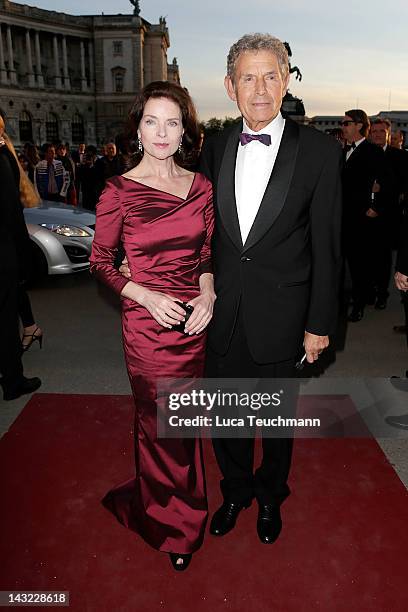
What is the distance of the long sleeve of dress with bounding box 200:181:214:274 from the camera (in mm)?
2178

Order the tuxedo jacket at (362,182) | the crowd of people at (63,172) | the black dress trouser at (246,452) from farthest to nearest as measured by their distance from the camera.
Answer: the crowd of people at (63,172) < the tuxedo jacket at (362,182) < the black dress trouser at (246,452)

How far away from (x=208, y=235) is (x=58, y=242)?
478cm

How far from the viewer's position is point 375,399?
12.8 feet

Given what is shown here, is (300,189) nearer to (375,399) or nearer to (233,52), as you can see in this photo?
(233,52)

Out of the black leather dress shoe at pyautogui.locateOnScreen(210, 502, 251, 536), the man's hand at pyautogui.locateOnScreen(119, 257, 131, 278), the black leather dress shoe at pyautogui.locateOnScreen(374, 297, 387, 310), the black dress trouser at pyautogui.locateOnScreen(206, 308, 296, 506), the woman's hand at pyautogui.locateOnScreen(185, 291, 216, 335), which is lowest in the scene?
the black leather dress shoe at pyautogui.locateOnScreen(374, 297, 387, 310)

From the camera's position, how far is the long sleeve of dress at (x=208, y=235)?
2.18 metres

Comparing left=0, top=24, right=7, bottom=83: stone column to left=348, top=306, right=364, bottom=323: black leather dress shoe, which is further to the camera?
left=0, top=24, right=7, bottom=83: stone column

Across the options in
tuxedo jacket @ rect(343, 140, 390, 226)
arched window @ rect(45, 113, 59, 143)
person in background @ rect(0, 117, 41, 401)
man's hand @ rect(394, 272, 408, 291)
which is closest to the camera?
man's hand @ rect(394, 272, 408, 291)

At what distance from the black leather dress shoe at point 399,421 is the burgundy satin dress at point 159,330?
5.63ft

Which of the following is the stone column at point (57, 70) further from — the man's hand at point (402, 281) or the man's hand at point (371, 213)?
the man's hand at point (402, 281)

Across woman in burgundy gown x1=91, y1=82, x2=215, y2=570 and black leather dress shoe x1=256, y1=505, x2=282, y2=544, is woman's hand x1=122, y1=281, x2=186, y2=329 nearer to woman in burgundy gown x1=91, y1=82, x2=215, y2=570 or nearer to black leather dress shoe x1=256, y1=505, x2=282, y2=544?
woman in burgundy gown x1=91, y1=82, x2=215, y2=570

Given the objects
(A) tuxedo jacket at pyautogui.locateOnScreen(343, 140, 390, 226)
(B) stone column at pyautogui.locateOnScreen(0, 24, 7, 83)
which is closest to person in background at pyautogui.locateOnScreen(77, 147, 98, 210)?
(A) tuxedo jacket at pyautogui.locateOnScreen(343, 140, 390, 226)

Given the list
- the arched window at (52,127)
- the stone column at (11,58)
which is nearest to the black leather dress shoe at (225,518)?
the stone column at (11,58)

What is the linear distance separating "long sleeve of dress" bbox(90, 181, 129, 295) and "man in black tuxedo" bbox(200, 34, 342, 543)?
444mm
